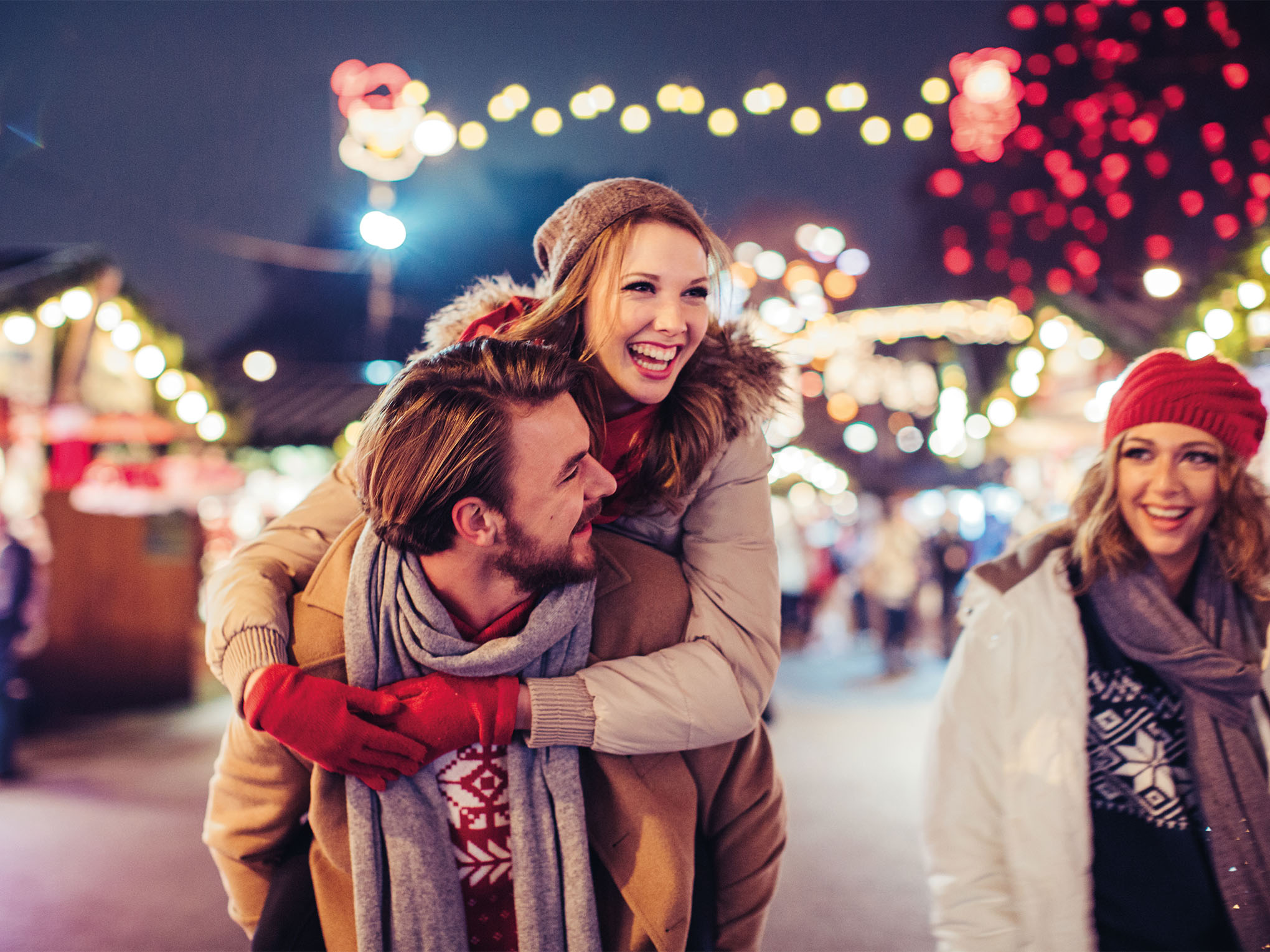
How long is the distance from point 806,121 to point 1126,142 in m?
3.74

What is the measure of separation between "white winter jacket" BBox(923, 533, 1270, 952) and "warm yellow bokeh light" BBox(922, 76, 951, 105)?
4.97m

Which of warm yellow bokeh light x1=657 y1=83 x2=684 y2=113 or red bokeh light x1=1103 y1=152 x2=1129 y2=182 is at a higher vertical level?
red bokeh light x1=1103 y1=152 x2=1129 y2=182

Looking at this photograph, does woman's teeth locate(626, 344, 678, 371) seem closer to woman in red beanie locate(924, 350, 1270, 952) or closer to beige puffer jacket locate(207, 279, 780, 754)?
beige puffer jacket locate(207, 279, 780, 754)

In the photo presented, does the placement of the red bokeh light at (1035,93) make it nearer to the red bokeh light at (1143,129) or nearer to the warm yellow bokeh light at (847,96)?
the red bokeh light at (1143,129)

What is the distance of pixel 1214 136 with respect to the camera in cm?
655

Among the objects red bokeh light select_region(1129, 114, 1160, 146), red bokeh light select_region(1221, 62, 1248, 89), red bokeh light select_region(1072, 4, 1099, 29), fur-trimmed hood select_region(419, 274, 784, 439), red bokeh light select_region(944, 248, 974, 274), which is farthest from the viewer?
red bokeh light select_region(944, 248, 974, 274)

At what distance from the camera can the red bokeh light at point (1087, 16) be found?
21.7ft

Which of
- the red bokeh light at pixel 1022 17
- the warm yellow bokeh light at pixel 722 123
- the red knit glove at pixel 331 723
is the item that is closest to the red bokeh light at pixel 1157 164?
the red bokeh light at pixel 1022 17

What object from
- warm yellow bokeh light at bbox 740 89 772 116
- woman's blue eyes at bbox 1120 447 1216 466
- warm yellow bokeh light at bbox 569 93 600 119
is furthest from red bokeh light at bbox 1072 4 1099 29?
woman's blue eyes at bbox 1120 447 1216 466

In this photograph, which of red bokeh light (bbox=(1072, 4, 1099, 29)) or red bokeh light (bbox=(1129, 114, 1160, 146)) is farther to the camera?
red bokeh light (bbox=(1129, 114, 1160, 146))

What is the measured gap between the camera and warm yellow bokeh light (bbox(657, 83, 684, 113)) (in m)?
5.46

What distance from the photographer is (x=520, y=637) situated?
137 cm

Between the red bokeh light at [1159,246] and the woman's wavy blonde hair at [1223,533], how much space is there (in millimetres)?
7260

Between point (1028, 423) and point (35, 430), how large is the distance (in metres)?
12.5
